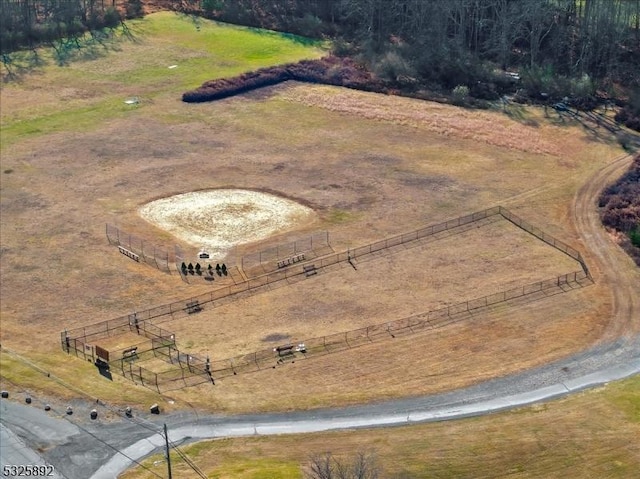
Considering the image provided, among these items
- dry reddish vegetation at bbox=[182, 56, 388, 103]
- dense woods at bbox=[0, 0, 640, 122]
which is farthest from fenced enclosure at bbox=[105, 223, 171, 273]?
dense woods at bbox=[0, 0, 640, 122]

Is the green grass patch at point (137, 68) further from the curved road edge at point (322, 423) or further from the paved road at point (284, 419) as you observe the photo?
the curved road edge at point (322, 423)

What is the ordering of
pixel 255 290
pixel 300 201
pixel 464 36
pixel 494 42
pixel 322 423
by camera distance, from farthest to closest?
pixel 464 36, pixel 494 42, pixel 300 201, pixel 255 290, pixel 322 423

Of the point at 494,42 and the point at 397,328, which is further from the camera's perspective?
the point at 494,42

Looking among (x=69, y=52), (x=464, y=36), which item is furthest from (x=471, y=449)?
(x=69, y=52)

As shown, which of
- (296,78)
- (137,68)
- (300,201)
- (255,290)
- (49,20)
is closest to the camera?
(255,290)

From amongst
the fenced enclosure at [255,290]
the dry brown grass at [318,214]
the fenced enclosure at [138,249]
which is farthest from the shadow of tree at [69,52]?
the fenced enclosure at [255,290]

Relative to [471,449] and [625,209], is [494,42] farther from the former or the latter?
[471,449]

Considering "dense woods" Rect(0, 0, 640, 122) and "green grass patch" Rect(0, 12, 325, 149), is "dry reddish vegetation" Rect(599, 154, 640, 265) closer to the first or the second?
"dense woods" Rect(0, 0, 640, 122)
